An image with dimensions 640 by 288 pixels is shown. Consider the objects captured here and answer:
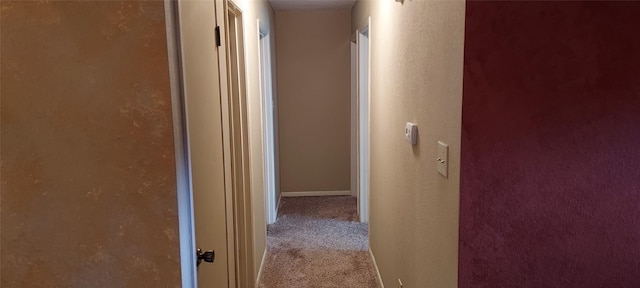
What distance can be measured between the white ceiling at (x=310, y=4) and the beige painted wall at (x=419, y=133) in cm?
146

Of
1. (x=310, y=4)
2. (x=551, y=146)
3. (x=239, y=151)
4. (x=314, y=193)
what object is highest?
(x=310, y=4)

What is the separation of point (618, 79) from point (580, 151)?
0.22 meters

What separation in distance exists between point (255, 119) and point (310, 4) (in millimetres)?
1833

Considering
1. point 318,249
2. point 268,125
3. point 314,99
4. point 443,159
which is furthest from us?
point 314,99

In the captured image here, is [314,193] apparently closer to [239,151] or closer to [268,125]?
[268,125]

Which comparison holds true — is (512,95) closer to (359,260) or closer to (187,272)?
(187,272)

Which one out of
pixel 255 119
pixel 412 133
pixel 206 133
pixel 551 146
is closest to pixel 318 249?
pixel 255 119

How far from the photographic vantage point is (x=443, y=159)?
1.42 metres

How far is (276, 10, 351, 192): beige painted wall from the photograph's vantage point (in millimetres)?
4797

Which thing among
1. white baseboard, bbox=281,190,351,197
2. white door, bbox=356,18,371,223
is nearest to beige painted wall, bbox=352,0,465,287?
white door, bbox=356,18,371,223

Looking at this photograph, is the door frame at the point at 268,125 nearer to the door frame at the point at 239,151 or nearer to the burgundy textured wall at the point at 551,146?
the door frame at the point at 239,151

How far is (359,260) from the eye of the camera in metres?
3.38

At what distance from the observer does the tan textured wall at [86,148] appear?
3.65 feet

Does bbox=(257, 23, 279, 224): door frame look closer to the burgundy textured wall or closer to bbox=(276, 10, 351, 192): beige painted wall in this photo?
bbox=(276, 10, 351, 192): beige painted wall
